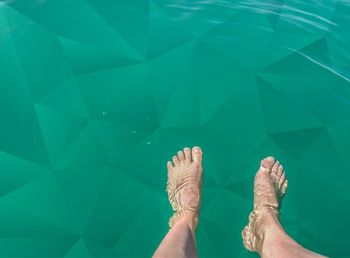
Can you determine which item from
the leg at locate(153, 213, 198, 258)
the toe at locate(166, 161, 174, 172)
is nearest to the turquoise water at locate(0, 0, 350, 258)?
the toe at locate(166, 161, 174, 172)

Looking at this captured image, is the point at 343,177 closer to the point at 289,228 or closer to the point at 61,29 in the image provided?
the point at 289,228

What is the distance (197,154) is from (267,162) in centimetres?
51

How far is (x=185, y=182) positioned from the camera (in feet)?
8.39

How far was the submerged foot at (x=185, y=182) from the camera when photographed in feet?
7.93

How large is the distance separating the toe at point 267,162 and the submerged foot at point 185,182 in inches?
17.7

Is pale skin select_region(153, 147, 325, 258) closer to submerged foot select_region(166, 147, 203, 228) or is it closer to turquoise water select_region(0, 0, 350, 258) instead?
submerged foot select_region(166, 147, 203, 228)

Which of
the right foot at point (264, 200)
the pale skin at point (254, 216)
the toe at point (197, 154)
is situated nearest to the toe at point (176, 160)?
the pale skin at point (254, 216)

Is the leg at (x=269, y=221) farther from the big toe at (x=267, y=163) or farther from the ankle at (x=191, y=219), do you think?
the ankle at (x=191, y=219)

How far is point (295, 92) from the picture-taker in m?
3.33

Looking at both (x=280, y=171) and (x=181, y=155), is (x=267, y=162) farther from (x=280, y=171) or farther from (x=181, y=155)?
(x=181, y=155)

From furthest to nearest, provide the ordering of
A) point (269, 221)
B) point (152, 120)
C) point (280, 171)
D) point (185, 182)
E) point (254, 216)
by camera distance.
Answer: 1. point (152, 120)
2. point (280, 171)
3. point (185, 182)
4. point (254, 216)
5. point (269, 221)

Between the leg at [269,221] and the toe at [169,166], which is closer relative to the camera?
the leg at [269,221]

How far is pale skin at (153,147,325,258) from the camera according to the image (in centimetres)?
197

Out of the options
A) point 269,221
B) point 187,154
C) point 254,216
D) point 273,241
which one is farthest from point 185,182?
A: point 273,241
